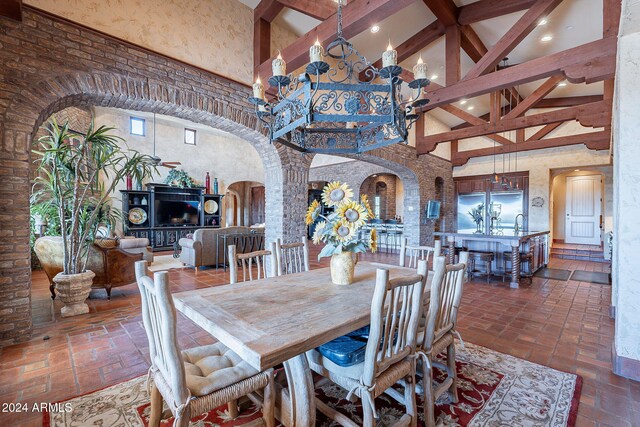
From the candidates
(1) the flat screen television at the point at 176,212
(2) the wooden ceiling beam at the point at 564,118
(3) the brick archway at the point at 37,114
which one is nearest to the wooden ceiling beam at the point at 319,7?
(3) the brick archway at the point at 37,114

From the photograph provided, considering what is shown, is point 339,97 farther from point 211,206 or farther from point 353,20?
point 211,206

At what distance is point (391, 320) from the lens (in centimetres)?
135

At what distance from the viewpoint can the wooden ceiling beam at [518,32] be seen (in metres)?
3.66

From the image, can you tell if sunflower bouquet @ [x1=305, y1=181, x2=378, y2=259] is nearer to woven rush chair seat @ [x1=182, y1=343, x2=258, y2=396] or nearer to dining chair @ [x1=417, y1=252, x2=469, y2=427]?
dining chair @ [x1=417, y1=252, x2=469, y2=427]

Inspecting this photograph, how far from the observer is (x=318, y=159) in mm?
9625

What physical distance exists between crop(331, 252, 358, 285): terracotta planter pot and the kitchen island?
3836 mm

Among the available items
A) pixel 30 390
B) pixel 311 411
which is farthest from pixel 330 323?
pixel 30 390

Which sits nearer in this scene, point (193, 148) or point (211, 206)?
point (193, 148)

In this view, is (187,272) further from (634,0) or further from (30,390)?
(634,0)

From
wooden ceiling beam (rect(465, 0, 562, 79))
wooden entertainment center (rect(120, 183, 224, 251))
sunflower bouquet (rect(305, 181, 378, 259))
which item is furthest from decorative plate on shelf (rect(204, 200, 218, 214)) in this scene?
sunflower bouquet (rect(305, 181, 378, 259))

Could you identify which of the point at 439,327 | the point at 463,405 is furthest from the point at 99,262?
the point at 463,405

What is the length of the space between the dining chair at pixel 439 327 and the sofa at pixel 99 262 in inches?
156

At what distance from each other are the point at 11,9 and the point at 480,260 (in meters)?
6.84

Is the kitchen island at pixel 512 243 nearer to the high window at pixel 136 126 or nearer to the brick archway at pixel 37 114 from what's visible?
the brick archway at pixel 37 114
